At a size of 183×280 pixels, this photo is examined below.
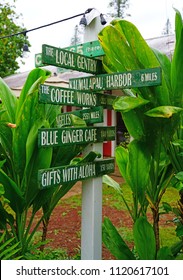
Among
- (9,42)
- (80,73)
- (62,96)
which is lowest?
(62,96)

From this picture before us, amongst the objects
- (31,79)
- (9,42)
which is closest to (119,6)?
(9,42)

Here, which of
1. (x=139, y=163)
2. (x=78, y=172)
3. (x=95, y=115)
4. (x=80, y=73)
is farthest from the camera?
(x=80, y=73)

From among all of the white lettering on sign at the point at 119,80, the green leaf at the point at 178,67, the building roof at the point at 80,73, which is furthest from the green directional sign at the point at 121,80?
the building roof at the point at 80,73

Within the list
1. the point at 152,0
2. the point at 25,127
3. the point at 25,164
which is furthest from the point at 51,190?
the point at 152,0

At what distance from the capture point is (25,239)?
215 cm

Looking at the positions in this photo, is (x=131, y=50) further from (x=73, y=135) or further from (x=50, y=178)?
(x=50, y=178)

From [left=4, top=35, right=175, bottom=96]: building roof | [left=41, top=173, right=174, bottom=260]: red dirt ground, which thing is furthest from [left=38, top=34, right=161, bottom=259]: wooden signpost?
[left=4, top=35, right=175, bottom=96]: building roof

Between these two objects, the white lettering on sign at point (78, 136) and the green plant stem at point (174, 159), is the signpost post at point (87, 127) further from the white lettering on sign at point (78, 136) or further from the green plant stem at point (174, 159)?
the green plant stem at point (174, 159)

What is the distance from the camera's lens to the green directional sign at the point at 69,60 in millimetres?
1809

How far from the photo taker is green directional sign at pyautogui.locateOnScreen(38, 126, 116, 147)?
1.78 meters

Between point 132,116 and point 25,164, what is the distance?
0.66m

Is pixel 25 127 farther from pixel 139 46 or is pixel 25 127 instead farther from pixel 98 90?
pixel 139 46

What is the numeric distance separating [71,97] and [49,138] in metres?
0.28

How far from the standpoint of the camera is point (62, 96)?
1.87 m
